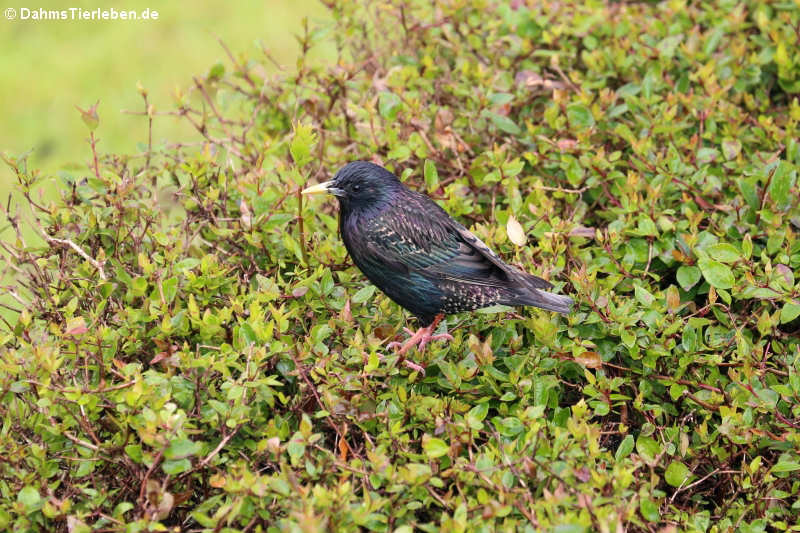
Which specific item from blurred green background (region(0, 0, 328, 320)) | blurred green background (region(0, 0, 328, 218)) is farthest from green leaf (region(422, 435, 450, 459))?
→ blurred green background (region(0, 0, 328, 218))

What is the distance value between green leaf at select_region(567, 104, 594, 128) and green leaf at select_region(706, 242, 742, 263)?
1.21m

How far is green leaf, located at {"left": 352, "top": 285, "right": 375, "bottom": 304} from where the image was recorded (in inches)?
153

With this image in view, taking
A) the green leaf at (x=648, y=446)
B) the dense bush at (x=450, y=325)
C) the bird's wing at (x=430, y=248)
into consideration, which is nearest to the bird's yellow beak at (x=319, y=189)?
the dense bush at (x=450, y=325)

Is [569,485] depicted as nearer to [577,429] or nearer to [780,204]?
[577,429]

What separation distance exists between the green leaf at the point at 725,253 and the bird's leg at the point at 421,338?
1.15m

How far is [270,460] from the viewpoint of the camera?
3076 millimetres

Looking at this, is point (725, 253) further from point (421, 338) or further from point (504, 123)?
point (504, 123)

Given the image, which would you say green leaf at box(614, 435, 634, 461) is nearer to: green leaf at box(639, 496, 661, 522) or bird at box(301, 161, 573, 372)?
green leaf at box(639, 496, 661, 522)

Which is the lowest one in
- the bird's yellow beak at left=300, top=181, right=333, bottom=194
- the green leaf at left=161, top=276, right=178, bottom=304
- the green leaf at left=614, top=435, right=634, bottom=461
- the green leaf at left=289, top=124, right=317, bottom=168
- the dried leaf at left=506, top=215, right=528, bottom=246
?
the green leaf at left=614, top=435, right=634, bottom=461

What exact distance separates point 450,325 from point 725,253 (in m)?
1.22

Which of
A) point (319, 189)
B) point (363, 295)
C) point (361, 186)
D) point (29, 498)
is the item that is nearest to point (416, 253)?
point (363, 295)

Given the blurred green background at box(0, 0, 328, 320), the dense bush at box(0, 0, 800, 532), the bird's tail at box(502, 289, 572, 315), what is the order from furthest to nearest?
the blurred green background at box(0, 0, 328, 320) < the bird's tail at box(502, 289, 572, 315) < the dense bush at box(0, 0, 800, 532)

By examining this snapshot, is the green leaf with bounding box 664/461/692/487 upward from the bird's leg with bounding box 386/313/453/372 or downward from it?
downward

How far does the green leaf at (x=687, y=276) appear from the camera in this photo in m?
3.96
